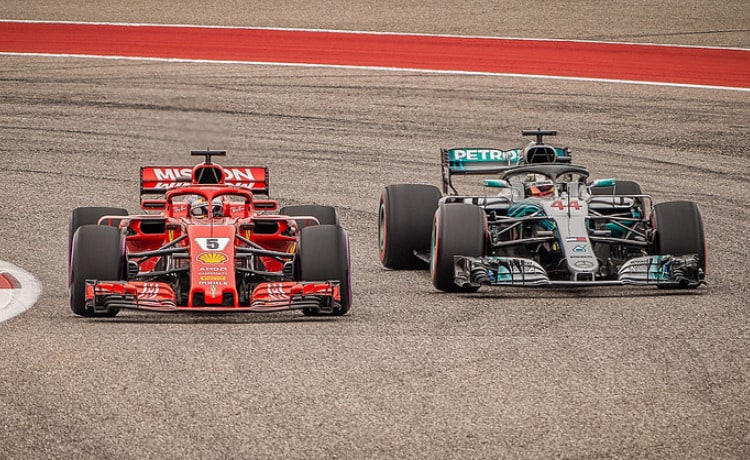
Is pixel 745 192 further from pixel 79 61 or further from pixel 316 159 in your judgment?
pixel 79 61

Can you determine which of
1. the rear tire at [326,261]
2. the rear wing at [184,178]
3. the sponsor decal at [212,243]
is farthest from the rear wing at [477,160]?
the sponsor decal at [212,243]

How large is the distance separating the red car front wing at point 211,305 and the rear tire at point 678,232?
3.03m

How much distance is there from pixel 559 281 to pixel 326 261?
204 centimetres

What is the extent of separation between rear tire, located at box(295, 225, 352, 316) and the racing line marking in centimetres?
1454

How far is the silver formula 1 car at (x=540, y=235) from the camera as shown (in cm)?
1115

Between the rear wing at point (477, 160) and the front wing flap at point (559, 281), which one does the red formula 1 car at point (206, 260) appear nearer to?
the front wing flap at point (559, 281)

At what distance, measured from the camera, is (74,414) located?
7488mm

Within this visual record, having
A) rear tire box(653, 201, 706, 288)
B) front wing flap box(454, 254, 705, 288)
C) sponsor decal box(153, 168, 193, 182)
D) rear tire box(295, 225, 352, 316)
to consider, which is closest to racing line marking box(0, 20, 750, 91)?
rear tire box(653, 201, 706, 288)

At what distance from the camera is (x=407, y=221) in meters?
12.6

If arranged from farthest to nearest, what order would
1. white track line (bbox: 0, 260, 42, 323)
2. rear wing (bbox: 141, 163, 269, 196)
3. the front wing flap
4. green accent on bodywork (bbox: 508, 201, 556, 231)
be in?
rear wing (bbox: 141, 163, 269, 196) → green accent on bodywork (bbox: 508, 201, 556, 231) → the front wing flap → white track line (bbox: 0, 260, 42, 323)

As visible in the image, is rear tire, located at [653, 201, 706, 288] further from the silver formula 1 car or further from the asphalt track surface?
the asphalt track surface

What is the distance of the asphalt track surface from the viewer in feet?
23.7

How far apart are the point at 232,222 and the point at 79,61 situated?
14.9 metres

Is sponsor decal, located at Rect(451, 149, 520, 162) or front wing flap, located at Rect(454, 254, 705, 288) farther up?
sponsor decal, located at Rect(451, 149, 520, 162)
